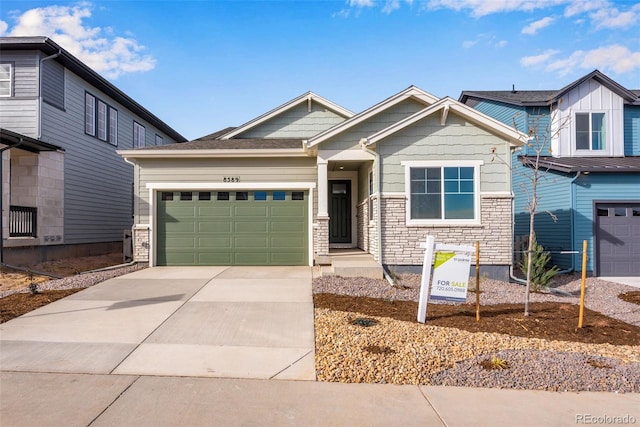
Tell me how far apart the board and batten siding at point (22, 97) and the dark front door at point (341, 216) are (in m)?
9.82

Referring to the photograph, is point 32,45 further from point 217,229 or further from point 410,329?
point 410,329

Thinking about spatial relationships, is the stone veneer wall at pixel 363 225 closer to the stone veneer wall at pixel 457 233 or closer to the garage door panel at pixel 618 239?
the stone veneer wall at pixel 457 233

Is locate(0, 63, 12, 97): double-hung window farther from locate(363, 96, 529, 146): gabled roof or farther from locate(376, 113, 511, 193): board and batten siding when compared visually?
locate(376, 113, 511, 193): board and batten siding

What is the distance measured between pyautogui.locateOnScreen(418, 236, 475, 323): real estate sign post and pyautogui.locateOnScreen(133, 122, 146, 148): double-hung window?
17.4 metres

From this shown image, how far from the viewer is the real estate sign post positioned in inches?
246

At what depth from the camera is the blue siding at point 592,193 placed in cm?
1236

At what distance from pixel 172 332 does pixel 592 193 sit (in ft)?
41.0

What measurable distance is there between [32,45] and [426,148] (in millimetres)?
12482

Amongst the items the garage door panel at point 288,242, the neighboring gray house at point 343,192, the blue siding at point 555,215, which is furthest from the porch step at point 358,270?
the blue siding at point 555,215

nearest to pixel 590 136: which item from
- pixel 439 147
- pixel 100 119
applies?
pixel 439 147

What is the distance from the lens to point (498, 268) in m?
10.5

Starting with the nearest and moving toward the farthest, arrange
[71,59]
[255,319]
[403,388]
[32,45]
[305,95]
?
[403,388] → [255,319] → [32,45] → [71,59] → [305,95]

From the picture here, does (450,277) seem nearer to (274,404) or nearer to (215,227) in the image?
(274,404)

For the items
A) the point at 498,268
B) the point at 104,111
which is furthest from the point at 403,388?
the point at 104,111
